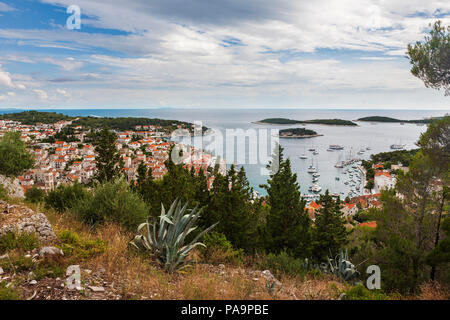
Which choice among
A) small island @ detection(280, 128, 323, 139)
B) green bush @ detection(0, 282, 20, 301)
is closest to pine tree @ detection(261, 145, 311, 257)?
green bush @ detection(0, 282, 20, 301)

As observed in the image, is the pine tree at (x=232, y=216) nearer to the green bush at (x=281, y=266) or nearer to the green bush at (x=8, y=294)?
the green bush at (x=281, y=266)

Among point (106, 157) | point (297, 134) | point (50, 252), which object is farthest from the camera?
point (297, 134)

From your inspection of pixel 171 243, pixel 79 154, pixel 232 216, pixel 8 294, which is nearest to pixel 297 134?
pixel 79 154

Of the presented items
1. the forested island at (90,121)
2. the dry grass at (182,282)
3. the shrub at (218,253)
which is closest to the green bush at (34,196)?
the dry grass at (182,282)

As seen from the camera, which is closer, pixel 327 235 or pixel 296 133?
pixel 327 235

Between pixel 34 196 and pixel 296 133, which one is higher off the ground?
pixel 296 133

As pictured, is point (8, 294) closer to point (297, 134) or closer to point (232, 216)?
point (232, 216)
